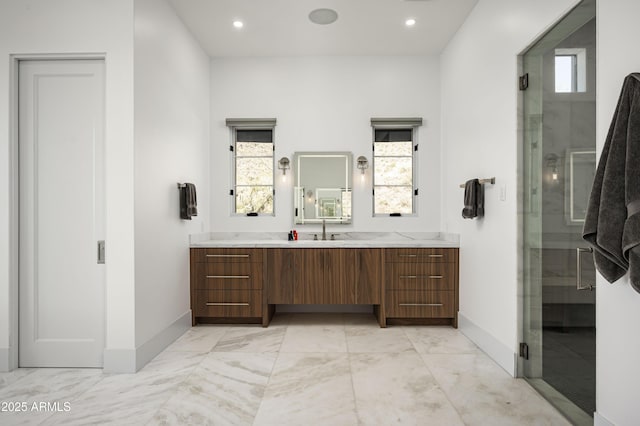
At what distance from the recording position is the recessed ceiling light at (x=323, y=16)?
322cm

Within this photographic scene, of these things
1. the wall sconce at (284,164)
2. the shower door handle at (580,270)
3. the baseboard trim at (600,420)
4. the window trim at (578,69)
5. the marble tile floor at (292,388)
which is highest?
the window trim at (578,69)

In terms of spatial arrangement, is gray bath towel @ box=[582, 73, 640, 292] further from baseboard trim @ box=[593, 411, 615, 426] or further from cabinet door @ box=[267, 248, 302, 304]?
cabinet door @ box=[267, 248, 302, 304]

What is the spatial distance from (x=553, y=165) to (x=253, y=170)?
309 cm

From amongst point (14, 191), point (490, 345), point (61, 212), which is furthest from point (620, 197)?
point (14, 191)

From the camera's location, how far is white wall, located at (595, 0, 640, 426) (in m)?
1.49

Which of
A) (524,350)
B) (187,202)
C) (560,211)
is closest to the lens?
(560,211)

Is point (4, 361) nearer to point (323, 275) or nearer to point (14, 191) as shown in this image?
point (14, 191)

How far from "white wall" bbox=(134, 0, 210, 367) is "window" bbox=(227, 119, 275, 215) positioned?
1.68 ft

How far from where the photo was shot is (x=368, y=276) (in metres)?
3.56

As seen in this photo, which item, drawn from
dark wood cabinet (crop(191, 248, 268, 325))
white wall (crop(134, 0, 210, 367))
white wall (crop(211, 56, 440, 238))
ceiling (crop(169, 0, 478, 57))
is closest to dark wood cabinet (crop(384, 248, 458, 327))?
white wall (crop(211, 56, 440, 238))

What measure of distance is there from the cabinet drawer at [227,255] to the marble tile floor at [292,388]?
78 cm

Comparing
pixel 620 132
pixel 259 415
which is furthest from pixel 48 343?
pixel 620 132

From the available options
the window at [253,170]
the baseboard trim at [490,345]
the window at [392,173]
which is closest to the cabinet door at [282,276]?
the window at [253,170]

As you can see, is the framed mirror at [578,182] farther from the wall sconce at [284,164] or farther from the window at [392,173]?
the wall sconce at [284,164]
